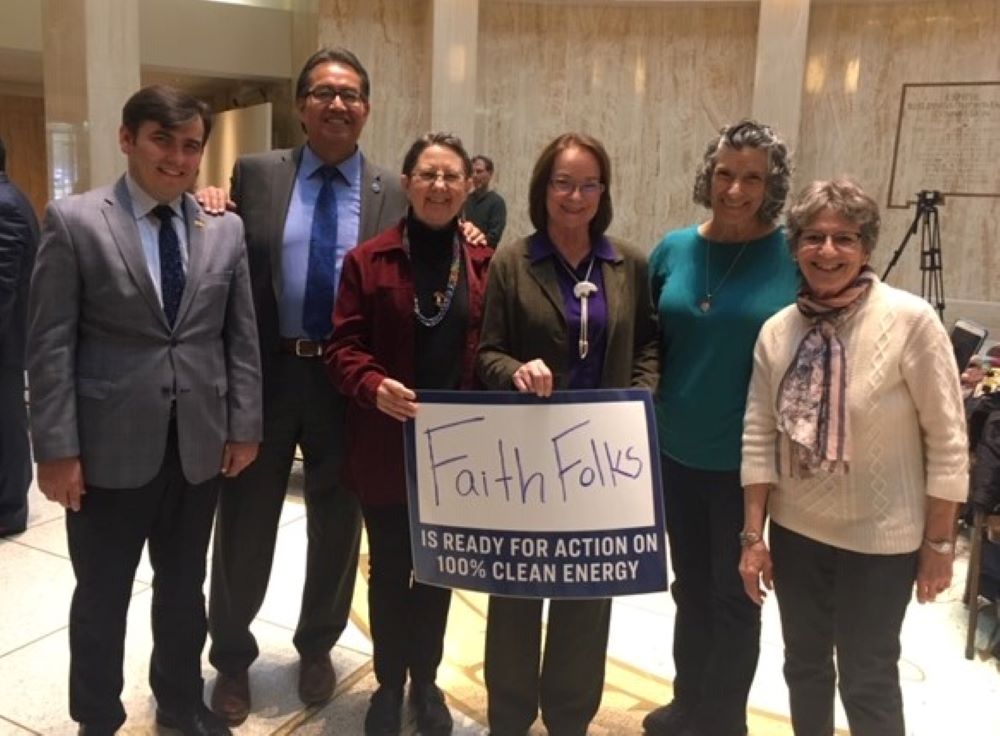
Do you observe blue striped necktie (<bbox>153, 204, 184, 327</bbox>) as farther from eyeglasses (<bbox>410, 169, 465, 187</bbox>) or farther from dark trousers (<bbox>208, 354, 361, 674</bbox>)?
eyeglasses (<bbox>410, 169, 465, 187</bbox>)

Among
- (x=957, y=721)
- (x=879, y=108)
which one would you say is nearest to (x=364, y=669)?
(x=957, y=721)

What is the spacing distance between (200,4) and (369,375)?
6.51 meters

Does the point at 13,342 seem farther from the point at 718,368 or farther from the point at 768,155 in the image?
the point at 768,155

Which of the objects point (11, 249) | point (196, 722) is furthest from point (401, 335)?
point (11, 249)

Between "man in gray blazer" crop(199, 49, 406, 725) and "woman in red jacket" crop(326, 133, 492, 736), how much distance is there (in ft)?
0.70

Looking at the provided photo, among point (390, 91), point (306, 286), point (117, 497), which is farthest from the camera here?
point (390, 91)

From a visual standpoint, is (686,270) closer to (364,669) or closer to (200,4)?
(364,669)

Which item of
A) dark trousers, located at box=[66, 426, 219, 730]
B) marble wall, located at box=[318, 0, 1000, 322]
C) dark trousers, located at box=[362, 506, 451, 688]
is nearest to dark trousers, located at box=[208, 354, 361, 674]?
dark trousers, located at box=[66, 426, 219, 730]

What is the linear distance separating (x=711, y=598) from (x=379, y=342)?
115 cm

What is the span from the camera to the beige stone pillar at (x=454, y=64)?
22.7 ft

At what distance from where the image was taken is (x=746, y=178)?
2025 mm

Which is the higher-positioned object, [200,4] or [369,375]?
[200,4]

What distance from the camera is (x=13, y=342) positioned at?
381cm

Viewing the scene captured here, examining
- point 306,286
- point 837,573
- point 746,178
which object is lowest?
point 837,573
